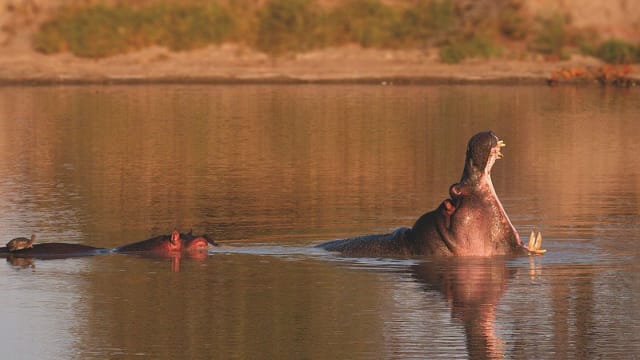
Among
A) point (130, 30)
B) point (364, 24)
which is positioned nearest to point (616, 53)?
point (364, 24)

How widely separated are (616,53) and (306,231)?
98.4ft

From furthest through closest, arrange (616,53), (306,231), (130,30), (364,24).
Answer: (130,30) → (364,24) → (616,53) → (306,231)

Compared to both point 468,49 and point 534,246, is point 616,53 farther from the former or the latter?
point 534,246

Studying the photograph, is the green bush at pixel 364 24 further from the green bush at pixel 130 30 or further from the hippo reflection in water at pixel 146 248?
the hippo reflection in water at pixel 146 248

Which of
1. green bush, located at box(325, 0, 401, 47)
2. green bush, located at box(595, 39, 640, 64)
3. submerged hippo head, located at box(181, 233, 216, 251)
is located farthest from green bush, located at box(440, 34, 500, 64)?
submerged hippo head, located at box(181, 233, 216, 251)

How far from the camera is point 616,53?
46.9 metres

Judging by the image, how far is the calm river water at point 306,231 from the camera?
1279cm

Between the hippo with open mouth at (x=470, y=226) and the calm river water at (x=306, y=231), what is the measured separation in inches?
7.6

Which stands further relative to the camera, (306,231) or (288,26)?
(288,26)

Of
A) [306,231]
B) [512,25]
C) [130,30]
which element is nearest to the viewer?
[306,231]

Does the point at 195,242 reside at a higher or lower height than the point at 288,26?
lower

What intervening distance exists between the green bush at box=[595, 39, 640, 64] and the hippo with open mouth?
1234 inches

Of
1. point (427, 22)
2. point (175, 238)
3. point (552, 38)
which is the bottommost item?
point (175, 238)

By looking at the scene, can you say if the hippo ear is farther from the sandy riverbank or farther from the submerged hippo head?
the sandy riverbank
